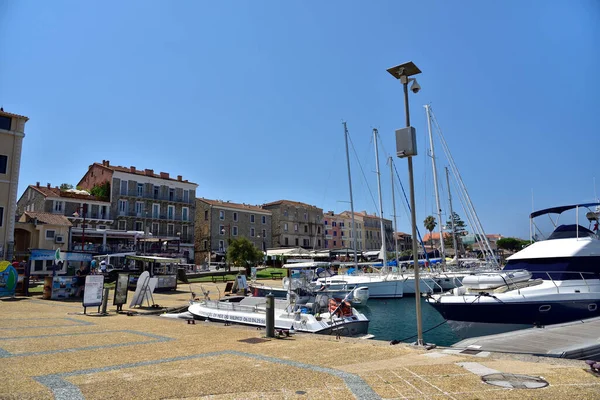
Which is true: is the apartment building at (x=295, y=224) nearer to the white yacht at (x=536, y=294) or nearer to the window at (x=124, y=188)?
the window at (x=124, y=188)

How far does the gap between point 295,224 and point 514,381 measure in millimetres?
70554

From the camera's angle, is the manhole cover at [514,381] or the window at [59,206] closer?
the manhole cover at [514,381]

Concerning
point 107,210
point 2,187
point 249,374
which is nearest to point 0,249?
point 2,187

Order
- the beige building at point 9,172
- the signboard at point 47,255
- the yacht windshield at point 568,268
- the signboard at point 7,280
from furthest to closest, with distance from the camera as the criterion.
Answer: the beige building at point 9,172 < the signboard at point 47,255 < the signboard at point 7,280 < the yacht windshield at point 568,268

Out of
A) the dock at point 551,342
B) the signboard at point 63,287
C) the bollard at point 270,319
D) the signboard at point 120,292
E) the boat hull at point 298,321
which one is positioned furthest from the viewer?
the signboard at point 63,287

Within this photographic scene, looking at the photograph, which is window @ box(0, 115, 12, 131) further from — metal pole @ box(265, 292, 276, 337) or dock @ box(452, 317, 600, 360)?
dock @ box(452, 317, 600, 360)

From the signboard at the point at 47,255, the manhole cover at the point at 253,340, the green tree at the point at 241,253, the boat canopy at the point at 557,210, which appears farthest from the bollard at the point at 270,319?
the green tree at the point at 241,253

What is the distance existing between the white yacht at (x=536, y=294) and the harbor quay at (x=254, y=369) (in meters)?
6.23

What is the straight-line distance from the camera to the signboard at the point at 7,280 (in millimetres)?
22078

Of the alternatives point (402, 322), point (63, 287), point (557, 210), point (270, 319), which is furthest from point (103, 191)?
point (557, 210)

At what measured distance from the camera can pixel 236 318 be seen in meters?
15.2

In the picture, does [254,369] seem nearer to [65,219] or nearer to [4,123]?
[4,123]

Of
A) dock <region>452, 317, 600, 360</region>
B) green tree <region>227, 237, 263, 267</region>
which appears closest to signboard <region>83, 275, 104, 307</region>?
dock <region>452, 317, 600, 360</region>

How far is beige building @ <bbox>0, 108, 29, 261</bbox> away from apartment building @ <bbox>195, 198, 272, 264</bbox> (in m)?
30.2
